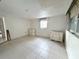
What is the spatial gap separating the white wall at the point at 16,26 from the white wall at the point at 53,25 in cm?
106

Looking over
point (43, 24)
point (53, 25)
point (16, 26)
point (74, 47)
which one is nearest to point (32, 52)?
point (74, 47)

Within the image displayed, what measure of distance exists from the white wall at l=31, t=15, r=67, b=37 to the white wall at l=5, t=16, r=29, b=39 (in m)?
1.06

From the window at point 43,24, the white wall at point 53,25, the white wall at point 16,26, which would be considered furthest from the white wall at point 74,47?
the white wall at point 16,26

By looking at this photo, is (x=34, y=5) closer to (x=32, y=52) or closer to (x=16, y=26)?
(x=32, y=52)

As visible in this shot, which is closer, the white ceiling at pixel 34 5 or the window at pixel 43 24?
the white ceiling at pixel 34 5

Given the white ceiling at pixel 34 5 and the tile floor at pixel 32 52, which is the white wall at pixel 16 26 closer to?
the white ceiling at pixel 34 5

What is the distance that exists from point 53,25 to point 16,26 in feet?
11.7

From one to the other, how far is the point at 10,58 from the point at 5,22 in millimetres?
3090

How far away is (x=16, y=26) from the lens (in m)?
5.04

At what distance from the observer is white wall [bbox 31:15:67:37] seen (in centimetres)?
444

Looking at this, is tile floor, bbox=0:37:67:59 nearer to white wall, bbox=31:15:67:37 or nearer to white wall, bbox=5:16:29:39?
white wall, bbox=5:16:29:39

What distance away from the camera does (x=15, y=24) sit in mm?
4926

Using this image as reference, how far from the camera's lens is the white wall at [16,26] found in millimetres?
4355

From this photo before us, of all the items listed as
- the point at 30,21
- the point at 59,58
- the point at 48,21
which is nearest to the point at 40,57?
the point at 59,58
